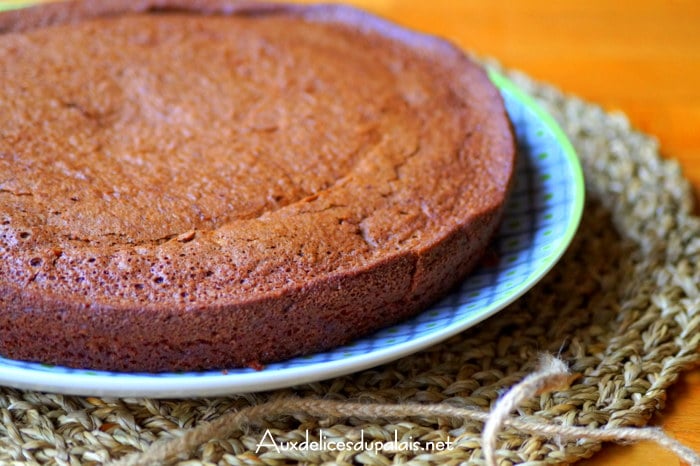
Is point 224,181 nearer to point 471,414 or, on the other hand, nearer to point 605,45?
point 471,414

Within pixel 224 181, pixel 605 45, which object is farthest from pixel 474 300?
pixel 605 45

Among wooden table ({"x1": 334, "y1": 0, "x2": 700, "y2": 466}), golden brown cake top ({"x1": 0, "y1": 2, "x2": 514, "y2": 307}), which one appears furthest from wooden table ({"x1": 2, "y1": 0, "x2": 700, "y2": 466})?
golden brown cake top ({"x1": 0, "y1": 2, "x2": 514, "y2": 307})

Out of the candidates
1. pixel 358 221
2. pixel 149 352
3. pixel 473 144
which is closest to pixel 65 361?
pixel 149 352

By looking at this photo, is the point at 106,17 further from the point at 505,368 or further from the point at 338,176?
the point at 505,368

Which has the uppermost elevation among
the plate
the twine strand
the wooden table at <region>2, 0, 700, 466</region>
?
→ the wooden table at <region>2, 0, 700, 466</region>

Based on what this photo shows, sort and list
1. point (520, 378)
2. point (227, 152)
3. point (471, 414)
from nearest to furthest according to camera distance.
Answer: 1. point (471, 414)
2. point (520, 378)
3. point (227, 152)

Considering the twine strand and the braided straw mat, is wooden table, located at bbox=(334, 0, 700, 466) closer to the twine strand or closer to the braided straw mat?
the braided straw mat

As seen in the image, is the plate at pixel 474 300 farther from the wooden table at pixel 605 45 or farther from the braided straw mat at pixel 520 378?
the wooden table at pixel 605 45
